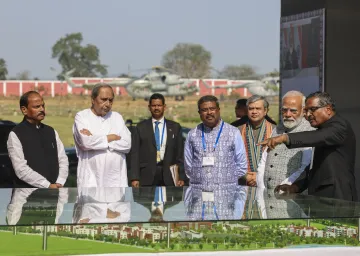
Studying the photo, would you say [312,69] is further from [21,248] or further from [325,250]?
[21,248]

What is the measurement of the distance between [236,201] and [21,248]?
59.3 inches

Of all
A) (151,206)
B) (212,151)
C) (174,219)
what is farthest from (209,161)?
(174,219)

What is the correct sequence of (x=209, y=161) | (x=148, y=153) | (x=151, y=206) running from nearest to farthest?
(x=151, y=206), (x=209, y=161), (x=148, y=153)

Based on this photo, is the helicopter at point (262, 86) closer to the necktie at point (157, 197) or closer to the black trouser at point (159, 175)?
the black trouser at point (159, 175)

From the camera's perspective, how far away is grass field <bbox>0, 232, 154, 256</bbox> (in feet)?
15.3

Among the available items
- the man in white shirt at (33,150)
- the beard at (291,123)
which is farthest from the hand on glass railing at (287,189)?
the man in white shirt at (33,150)

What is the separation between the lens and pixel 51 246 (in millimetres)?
4730

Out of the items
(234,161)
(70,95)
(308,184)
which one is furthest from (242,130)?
(70,95)

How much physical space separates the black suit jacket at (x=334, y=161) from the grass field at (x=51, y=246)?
185 centimetres

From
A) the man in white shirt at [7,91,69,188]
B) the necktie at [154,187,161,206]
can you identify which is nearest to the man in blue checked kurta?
the necktie at [154,187,161,206]

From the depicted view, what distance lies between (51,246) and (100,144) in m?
3.23

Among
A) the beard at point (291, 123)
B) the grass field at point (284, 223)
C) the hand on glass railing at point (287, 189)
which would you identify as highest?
the beard at point (291, 123)

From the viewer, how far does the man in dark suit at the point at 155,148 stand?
901 cm

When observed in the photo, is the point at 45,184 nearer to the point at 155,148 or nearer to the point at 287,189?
the point at 155,148
